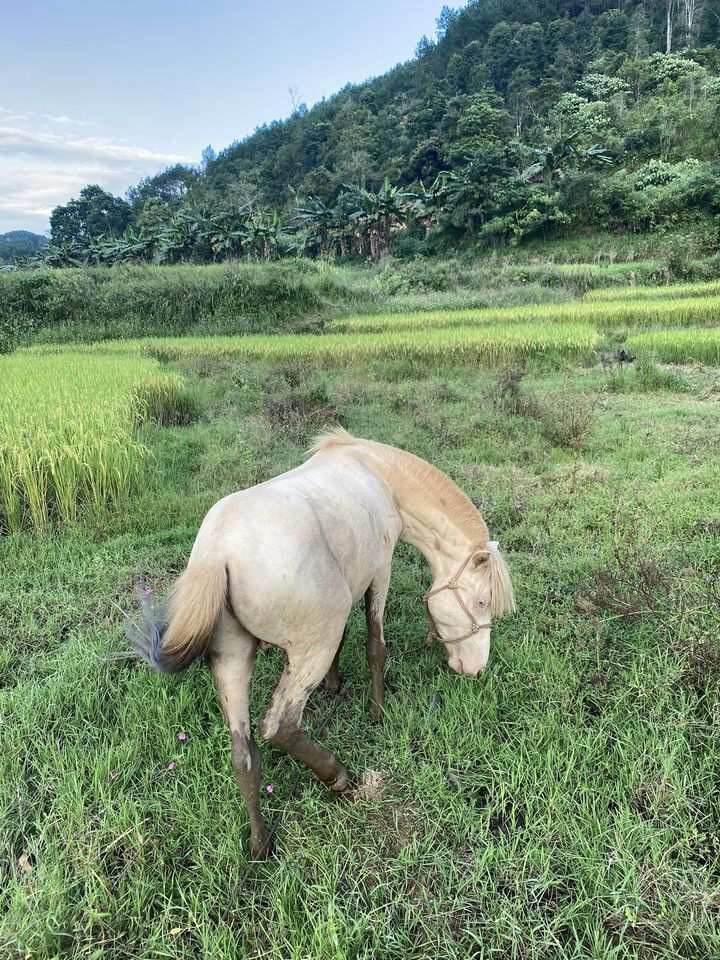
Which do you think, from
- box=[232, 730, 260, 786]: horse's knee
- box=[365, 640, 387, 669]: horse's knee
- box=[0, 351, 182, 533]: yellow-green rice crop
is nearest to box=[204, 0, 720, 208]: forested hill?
box=[0, 351, 182, 533]: yellow-green rice crop

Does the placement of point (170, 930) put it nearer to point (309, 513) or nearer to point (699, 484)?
point (309, 513)

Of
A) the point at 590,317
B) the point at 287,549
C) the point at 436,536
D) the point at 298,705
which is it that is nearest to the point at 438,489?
the point at 436,536

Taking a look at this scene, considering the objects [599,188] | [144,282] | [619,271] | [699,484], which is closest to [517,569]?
[699,484]

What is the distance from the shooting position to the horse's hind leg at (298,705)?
1.90 m

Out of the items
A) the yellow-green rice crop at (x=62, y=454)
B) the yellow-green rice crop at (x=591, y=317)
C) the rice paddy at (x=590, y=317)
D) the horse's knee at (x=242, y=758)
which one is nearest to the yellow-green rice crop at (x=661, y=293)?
the rice paddy at (x=590, y=317)

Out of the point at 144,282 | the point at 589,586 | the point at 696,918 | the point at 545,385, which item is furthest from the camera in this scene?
the point at 144,282

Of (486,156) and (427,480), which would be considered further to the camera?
(486,156)

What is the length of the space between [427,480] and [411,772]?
1260 mm

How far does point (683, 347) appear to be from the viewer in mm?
10047

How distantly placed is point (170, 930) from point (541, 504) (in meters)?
3.83

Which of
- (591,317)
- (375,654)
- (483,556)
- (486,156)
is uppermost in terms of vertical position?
(486,156)

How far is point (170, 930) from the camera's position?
1.68 metres

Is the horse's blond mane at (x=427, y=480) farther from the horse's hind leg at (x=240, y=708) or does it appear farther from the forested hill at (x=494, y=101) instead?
the forested hill at (x=494, y=101)

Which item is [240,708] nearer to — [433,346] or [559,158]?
[433,346]
